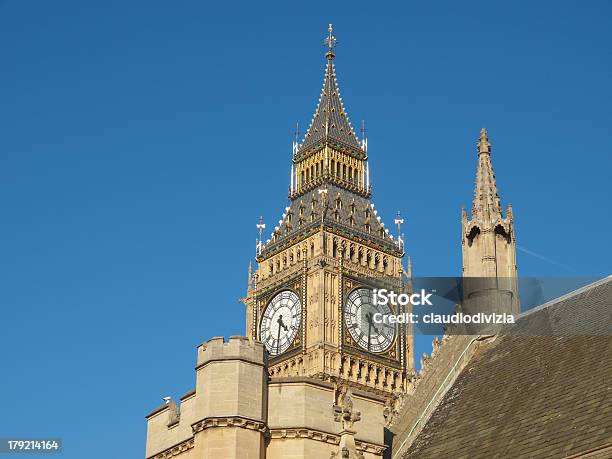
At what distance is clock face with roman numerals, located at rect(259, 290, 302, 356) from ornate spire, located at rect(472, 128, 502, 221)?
34.9 meters

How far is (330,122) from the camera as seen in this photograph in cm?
8106

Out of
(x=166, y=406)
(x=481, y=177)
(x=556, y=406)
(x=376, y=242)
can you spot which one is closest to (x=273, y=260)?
(x=376, y=242)

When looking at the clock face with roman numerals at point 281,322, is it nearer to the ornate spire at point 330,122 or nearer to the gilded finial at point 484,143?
the ornate spire at point 330,122

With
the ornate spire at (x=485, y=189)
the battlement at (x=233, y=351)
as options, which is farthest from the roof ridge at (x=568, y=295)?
the battlement at (x=233, y=351)

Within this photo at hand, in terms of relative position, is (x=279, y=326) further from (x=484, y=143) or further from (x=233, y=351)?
(x=233, y=351)

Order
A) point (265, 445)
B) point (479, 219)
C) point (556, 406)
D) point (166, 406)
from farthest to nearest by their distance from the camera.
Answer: point (479, 219) < point (166, 406) < point (265, 445) < point (556, 406)

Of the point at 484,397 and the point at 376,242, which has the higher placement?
the point at 376,242

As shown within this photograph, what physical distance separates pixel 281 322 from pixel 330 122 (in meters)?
14.7

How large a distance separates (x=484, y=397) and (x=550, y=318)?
10.6 ft

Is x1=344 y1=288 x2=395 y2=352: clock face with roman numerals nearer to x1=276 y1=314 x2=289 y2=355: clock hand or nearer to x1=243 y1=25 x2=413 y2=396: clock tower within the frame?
x1=243 y1=25 x2=413 y2=396: clock tower

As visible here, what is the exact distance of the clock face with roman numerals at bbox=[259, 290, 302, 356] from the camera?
73250 millimetres

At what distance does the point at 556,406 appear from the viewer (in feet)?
88.8

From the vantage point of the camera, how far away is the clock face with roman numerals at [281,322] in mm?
73250

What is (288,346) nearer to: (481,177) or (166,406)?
(481,177)
